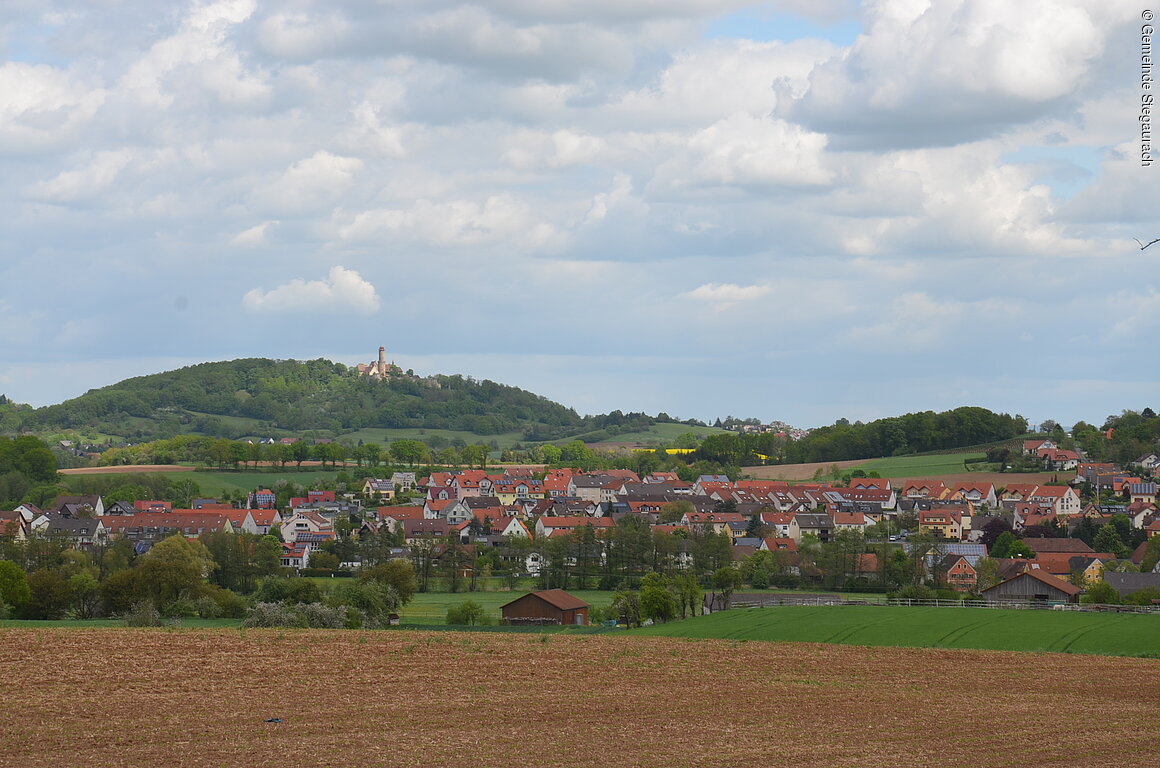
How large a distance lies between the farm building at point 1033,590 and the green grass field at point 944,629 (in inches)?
410

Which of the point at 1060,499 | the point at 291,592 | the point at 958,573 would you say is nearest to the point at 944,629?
the point at 291,592

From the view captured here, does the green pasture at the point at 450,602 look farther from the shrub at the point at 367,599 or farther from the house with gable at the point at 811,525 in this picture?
the house with gable at the point at 811,525

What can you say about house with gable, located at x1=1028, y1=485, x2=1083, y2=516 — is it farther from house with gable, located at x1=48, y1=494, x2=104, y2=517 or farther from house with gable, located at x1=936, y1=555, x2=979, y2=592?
house with gable, located at x1=48, y1=494, x2=104, y2=517

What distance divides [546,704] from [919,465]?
12533cm

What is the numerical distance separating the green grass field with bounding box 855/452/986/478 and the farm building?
7869cm

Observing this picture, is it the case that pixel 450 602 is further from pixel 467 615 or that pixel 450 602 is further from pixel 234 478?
pixel 234 478

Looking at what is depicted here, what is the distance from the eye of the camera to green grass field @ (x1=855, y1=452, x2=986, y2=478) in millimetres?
141250

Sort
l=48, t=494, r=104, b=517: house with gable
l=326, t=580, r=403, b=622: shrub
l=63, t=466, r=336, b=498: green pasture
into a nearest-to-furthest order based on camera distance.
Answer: l=326, t=580, r=403, b=622: shrub
l=48, t=494, r=104, b=517: house with gable
l=63, t=466, r=336, b=498: green pasture

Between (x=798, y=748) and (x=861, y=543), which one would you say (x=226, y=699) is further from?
(x=861, y=543)

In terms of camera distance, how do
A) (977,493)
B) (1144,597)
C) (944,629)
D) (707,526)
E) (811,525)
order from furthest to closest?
1. (977,493)
2. (811,525)
3. (707,526)
4. (1144,597)
5. (944,629)

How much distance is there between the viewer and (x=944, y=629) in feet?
148

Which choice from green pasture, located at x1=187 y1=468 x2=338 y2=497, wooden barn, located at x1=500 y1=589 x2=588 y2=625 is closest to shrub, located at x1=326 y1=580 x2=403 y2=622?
wooden barn, located at x1=500 y1=589 x2=588 y2=625

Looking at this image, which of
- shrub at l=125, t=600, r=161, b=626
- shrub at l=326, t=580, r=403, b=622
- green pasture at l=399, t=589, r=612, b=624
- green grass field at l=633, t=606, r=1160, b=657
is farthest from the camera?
green pasture at l=399, t=589, r=612, b=624

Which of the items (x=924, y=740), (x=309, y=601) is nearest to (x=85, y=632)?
(x=309, y=601)
